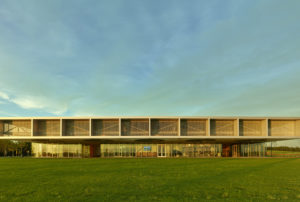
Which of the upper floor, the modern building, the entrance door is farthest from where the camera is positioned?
the entrance door

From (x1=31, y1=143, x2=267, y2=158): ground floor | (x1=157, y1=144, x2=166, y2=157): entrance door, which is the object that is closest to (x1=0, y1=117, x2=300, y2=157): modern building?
(x1=31, y1=143, x2=267, y2=158): ground floor

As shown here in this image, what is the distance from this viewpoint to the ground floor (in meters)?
40.9

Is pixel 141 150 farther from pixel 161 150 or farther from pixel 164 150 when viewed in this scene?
pixel 164 150

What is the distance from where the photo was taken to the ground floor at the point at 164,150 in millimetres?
40906

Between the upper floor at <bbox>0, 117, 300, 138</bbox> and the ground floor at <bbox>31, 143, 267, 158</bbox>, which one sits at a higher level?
the upper floor at <bbox>0, 117, 300, 138</bbox>

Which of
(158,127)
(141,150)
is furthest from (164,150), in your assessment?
(158,127)

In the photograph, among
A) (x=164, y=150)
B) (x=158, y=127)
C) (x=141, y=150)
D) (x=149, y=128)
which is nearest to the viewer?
(x=149, y=128)

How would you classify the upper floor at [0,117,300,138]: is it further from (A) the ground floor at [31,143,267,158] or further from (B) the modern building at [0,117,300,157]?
(A) the ground floor at [31,143,267,158]

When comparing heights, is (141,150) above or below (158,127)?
below

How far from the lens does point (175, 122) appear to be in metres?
31.6

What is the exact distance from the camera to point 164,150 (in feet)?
135

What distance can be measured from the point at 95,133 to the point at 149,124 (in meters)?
9.69

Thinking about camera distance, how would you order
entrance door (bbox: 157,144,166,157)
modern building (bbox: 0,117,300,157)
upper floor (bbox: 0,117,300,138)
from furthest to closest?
entrance door (bbox: 157,144,166,157) → upper floor (bbox: 0,117,300,138) → modern building (bbox: 0,117,300,157)

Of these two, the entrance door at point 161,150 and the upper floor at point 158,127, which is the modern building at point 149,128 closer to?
the upper floor at point 158,127
